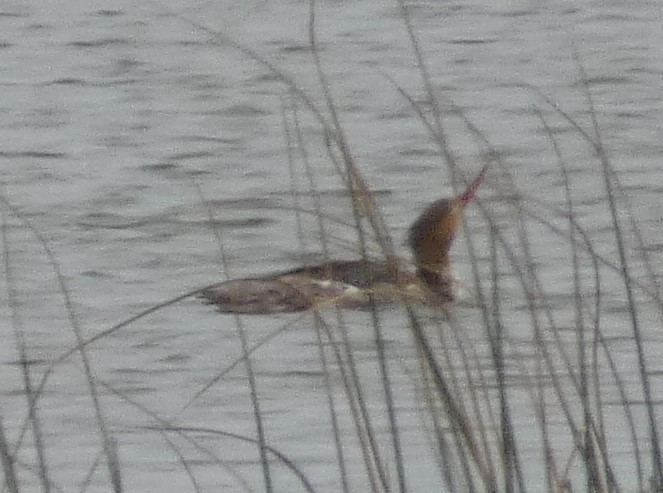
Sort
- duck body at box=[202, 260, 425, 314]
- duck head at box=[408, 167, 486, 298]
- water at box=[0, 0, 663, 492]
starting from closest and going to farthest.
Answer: duck body at box=[202, 260, 425, 314] < water at box=[0, 0, 663, 492] < duck head at box=[408, 167, 486, 298]

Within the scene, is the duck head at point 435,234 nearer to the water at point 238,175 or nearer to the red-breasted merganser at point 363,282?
the red-breasted merganser at point 363,282

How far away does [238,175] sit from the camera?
7.60m

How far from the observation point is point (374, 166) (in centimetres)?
774

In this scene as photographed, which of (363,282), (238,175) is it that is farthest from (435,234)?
(363,282)

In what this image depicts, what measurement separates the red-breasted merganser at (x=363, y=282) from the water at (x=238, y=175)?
0.38ft

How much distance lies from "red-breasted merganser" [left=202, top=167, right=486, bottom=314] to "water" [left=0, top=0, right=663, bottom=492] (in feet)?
0.38

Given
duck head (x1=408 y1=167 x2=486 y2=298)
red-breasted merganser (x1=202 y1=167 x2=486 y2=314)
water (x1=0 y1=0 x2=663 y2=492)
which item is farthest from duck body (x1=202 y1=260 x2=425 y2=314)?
duck head (x1=408 y1=167 x2=486 y2=298)

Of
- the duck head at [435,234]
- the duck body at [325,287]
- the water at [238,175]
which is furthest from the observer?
the duck head at [435,234]

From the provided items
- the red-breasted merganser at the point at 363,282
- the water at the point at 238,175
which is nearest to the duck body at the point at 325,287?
the red-breasted merganser at the point at 363,282

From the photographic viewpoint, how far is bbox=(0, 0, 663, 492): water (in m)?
4.94

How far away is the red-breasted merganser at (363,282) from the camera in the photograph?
10.6ft

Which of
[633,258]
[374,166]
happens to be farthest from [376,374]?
[374,166]

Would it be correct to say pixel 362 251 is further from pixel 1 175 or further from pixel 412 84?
pixel 412 84

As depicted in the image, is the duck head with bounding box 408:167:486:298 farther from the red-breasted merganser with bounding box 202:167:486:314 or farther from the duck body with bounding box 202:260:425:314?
the duck body with bounding box 202:260:425:314
